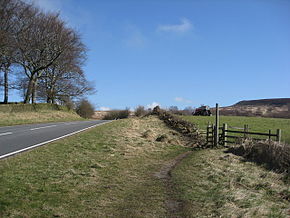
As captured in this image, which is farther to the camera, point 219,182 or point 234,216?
point 219,182

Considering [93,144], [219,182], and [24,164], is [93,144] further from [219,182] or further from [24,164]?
[219,182]

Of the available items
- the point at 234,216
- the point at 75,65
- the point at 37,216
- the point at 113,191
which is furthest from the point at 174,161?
the point at 75,65

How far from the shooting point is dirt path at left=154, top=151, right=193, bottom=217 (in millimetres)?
6008

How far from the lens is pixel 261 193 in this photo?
8.41 metres

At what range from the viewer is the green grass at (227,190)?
20.5ft

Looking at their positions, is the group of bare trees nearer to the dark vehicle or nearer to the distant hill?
the dark vehicle

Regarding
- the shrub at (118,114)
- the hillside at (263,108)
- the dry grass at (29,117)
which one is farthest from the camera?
the hillside at (263,108)

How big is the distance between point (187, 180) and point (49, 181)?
13.0 feet

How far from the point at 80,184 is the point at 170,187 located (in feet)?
7.76

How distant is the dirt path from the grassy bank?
19540 millimetres

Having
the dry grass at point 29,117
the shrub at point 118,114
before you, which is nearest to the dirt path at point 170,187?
the dry grass at point 29,117

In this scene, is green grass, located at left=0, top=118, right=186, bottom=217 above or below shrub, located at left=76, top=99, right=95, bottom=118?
below

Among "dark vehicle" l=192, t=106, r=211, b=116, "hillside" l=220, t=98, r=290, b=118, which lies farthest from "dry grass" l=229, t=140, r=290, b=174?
Answer: "hillside" l=220, t=98, r=290, b=118

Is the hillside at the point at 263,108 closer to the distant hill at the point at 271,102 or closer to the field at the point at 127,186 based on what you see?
the distant hill at the point at 271,102
